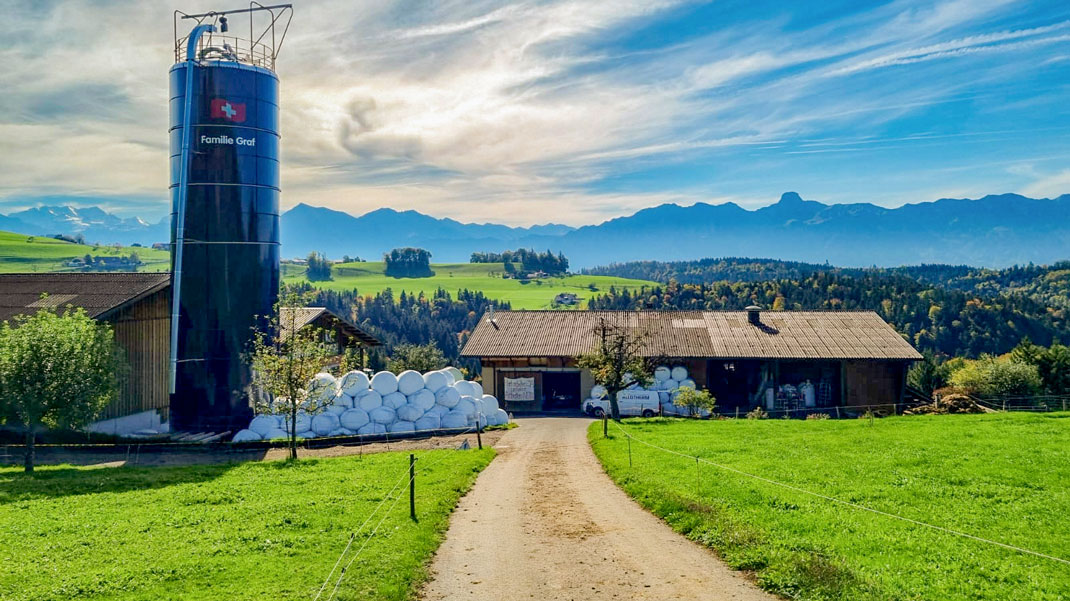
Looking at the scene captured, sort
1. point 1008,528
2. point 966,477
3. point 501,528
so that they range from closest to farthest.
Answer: point 1008,528
point 501,528
point 966,477

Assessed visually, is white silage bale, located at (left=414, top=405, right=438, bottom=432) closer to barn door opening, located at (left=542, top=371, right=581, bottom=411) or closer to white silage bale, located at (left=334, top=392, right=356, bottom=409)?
white silage bale, located at (left=334, top=392, right=356, bottom=409)

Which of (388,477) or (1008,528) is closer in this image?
(1008,528)

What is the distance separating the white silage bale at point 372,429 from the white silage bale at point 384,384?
203cm

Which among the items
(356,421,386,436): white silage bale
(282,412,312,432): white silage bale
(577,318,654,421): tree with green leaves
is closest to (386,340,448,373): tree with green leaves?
(356,421,386,436): white silage bale

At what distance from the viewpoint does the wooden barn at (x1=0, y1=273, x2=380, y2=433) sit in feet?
106

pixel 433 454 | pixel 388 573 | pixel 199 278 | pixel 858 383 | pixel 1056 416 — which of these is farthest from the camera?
pixel 858 383

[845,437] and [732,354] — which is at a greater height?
[732,354]

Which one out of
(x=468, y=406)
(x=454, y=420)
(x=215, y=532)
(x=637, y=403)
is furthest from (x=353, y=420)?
(x=215, y=532)

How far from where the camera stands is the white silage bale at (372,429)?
3475 cm

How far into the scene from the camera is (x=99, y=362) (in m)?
26.0

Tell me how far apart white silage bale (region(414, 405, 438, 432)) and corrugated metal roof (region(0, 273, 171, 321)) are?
15.3 m

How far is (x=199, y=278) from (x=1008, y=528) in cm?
3398

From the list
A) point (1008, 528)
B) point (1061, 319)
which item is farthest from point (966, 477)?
point (1061, 319)

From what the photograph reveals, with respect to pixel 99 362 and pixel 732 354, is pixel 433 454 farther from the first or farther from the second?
pixel 732 354
